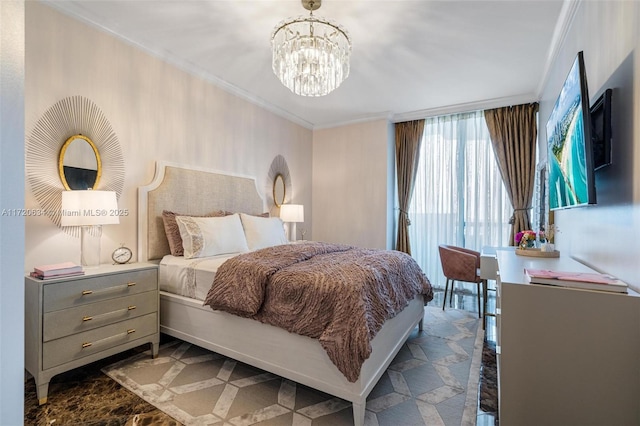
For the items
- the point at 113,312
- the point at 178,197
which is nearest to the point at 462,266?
the point at 178,197

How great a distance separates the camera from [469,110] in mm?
4211

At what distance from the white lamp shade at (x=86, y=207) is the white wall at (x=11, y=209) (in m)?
1.75

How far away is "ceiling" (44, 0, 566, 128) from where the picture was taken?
224 centimetres

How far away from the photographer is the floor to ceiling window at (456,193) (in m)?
4.17

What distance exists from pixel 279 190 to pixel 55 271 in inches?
116

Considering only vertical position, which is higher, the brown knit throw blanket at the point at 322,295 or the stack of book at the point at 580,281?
the stack of book at the point at 580,281

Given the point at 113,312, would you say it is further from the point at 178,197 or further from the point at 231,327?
the point at 178,197

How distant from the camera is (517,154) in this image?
3.92 m

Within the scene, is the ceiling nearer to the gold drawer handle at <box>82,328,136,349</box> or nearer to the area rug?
the gold drawer handle at <box>82,328,136,349</box>

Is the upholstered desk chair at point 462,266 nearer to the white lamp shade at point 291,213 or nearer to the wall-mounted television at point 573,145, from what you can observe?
the wall-mounted television at point 573,145

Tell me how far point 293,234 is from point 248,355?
2739 millimetres

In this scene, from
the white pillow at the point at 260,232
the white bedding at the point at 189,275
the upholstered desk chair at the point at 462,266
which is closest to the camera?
the white bedding at the point at 189,275

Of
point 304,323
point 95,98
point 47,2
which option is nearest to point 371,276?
point 304,323

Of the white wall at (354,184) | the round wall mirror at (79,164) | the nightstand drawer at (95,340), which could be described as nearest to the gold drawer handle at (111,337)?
the nightstand drawer at (95,340)
